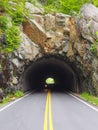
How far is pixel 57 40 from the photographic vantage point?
106 feet

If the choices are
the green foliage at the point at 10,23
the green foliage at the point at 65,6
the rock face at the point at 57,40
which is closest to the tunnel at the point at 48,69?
the rock face at the point at 57,40

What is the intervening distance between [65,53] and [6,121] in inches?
819

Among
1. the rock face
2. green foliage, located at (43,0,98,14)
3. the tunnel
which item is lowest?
the tunnel

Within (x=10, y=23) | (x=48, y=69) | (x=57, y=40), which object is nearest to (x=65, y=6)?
(x=57, y=40)

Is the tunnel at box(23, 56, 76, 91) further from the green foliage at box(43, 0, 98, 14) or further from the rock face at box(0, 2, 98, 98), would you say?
the green foliage at box(43, 0, 98, 14)

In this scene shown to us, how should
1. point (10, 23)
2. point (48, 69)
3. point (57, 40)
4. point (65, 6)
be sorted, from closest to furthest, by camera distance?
point (10, 23) → point (57, 40) → point (65, 6) → point (48, 69)

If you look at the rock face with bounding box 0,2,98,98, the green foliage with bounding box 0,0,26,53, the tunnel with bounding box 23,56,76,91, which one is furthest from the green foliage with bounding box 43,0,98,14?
the tunnel with bounding box 23,56,76,91

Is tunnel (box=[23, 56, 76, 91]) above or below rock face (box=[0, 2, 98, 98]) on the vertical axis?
below

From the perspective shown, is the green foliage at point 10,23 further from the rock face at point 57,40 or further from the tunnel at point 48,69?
the tunnel at point 48,69

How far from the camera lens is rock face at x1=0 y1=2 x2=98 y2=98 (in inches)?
1169

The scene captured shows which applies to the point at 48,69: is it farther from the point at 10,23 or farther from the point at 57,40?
the point at 10,23

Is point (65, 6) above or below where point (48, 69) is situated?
above

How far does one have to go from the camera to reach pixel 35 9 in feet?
108

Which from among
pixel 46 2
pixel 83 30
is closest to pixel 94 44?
pixel 83 30
